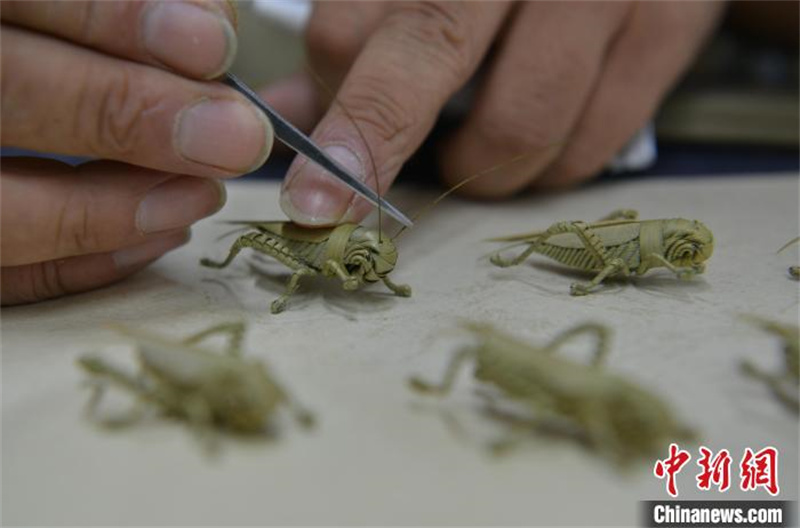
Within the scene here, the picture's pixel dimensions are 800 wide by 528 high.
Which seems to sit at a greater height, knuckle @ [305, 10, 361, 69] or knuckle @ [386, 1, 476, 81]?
knuckle @ [305, 10, 361, 69]

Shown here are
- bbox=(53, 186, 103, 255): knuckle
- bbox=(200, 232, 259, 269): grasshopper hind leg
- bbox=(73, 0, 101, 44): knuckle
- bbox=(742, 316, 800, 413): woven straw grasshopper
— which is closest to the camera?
bbox=(742, 316, 800, 413): woven straw grasshopper

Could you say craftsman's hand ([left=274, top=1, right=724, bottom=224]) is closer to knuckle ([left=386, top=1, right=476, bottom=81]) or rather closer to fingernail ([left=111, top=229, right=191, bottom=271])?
knuckle ([left=386, top=1, right=476, bottom=81])

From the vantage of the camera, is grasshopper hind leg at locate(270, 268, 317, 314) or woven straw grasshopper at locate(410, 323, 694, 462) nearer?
woven straw grasshopper at locate(410, 323, 694, 462)

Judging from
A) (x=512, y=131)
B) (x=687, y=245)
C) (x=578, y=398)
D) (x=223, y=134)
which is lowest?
(x=578, y=398)

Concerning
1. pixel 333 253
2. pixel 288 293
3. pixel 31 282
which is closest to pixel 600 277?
pixel 333 253

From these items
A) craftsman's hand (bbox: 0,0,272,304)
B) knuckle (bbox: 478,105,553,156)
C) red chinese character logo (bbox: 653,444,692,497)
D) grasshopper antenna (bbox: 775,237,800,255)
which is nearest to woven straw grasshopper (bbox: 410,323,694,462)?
red chinese character logo (bbox: 653,444,692,497)

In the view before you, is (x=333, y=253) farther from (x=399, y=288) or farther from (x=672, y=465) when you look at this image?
(x=672, y=465)

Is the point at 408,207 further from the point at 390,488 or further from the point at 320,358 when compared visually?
the point at 390,488
